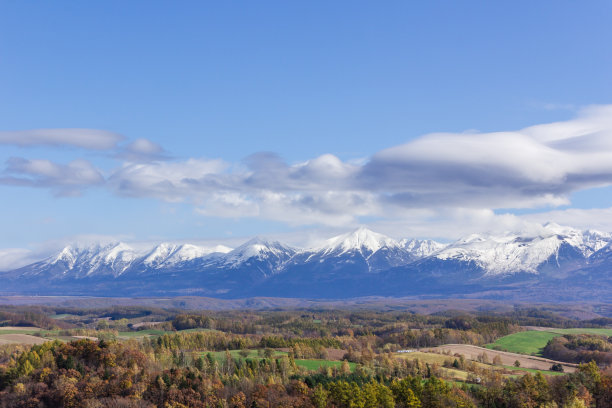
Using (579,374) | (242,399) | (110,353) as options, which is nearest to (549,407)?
(579,374)

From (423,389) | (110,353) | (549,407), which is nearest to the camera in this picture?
(549,407)

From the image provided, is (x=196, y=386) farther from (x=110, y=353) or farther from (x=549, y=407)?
(x=549, y=407)

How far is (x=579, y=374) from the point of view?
172 metres

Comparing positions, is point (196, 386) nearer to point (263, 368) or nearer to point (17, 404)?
point (263, 368)

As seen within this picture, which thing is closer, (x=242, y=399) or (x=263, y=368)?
(x=242, y=399)

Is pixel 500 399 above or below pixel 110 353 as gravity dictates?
below

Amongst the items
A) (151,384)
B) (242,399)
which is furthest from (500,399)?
(151,384)

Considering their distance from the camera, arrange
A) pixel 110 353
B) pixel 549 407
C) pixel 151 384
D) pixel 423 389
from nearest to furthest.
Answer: pixel 549 407 < pixel 423 389 < pixel 151 384 < pixel 110 353

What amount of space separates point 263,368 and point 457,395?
62214mm

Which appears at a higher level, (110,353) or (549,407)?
(110,353)

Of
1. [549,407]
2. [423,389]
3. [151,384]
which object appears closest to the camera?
[549,407]

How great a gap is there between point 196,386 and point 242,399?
1687 cm

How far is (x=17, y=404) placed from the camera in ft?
543

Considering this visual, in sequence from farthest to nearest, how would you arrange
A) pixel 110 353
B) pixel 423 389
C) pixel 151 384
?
pixel 110 353 < pixel 151 384 < pixel 423 389
